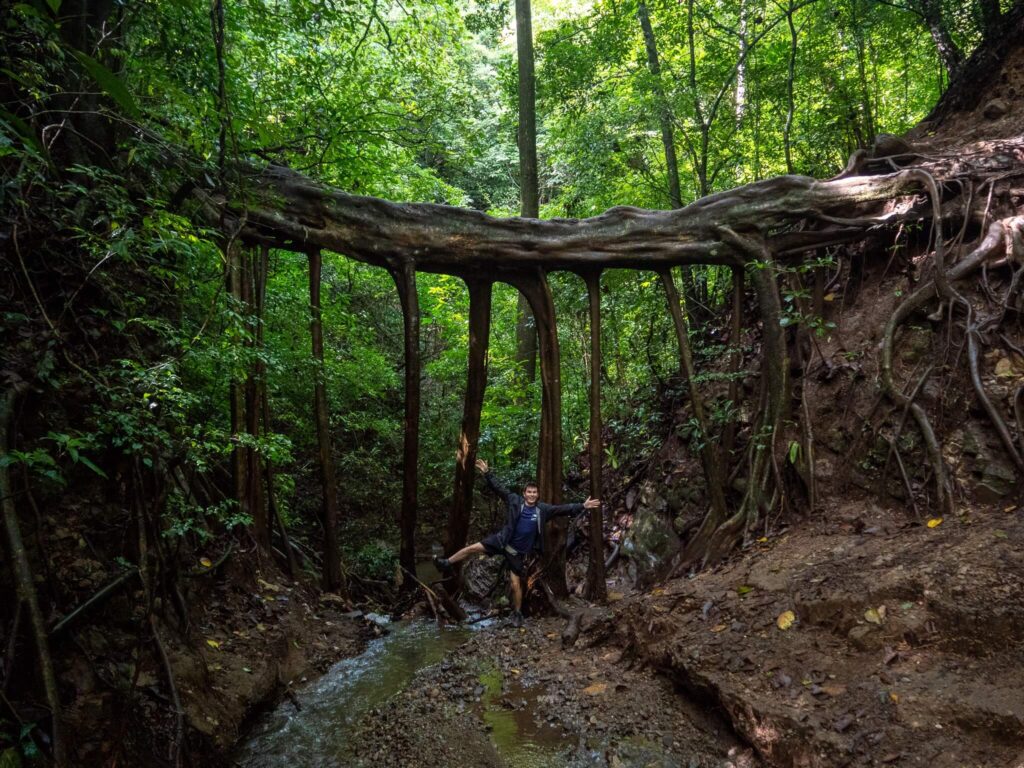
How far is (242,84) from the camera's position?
16.9 feet

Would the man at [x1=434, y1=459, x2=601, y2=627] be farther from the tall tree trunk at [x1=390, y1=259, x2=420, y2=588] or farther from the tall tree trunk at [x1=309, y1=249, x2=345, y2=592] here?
the tall tree trunk at [x1=309, y1=249, x2=345, y2=592]

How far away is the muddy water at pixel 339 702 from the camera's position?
3984mm

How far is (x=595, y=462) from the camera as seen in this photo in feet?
24.2

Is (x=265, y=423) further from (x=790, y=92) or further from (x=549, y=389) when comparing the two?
(x=790, y=92)

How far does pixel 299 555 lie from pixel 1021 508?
6.83m

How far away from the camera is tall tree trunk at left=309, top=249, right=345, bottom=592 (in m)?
6.57

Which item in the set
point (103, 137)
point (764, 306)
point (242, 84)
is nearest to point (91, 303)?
point (103, 137)

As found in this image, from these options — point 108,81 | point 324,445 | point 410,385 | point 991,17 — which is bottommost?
point 324,445

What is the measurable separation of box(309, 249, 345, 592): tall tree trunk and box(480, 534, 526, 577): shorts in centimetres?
166

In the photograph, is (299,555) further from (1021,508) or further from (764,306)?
(1021,508)

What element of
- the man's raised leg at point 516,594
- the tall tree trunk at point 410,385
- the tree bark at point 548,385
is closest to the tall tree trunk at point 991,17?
the tree bark at point 548,385

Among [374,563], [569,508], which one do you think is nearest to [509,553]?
[569,508]

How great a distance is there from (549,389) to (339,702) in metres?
3.99

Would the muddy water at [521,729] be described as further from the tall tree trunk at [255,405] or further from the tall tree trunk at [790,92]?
the tall tree trunk at [790,92]
